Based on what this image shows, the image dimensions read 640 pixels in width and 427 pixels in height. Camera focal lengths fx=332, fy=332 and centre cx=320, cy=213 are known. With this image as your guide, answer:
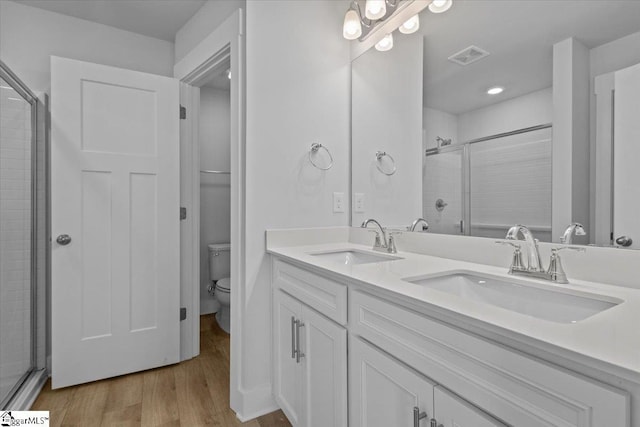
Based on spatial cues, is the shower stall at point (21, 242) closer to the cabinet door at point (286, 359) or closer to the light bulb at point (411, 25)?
the cabinet door at point (286, 359)

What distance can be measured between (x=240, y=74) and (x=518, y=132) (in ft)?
4.20

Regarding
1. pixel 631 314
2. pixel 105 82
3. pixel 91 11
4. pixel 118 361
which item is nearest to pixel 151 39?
pixel 91 11

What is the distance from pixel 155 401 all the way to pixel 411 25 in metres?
2.39

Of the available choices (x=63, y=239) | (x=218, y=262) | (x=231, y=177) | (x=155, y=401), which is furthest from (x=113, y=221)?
(x=218, y=262)

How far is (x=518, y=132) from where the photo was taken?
1.21 meters

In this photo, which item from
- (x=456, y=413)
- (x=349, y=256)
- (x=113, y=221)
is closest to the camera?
(x=456, y=413)

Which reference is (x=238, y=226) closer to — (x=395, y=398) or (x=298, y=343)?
(x=298, y=343)

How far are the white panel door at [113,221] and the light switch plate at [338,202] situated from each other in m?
1.12

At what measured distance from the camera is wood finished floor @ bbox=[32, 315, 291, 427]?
5.40ft

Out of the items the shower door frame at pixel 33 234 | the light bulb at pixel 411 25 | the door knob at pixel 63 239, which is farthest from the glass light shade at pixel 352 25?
the door knob at pixel 63 239

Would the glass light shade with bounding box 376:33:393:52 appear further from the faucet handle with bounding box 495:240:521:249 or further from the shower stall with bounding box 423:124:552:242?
the faucet handle with bounding box 495:240:521:249

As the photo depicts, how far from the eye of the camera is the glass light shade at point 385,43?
1788 millimetres

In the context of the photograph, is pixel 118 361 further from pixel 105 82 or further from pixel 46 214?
pixel 105 82

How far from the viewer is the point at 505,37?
1.26 m
